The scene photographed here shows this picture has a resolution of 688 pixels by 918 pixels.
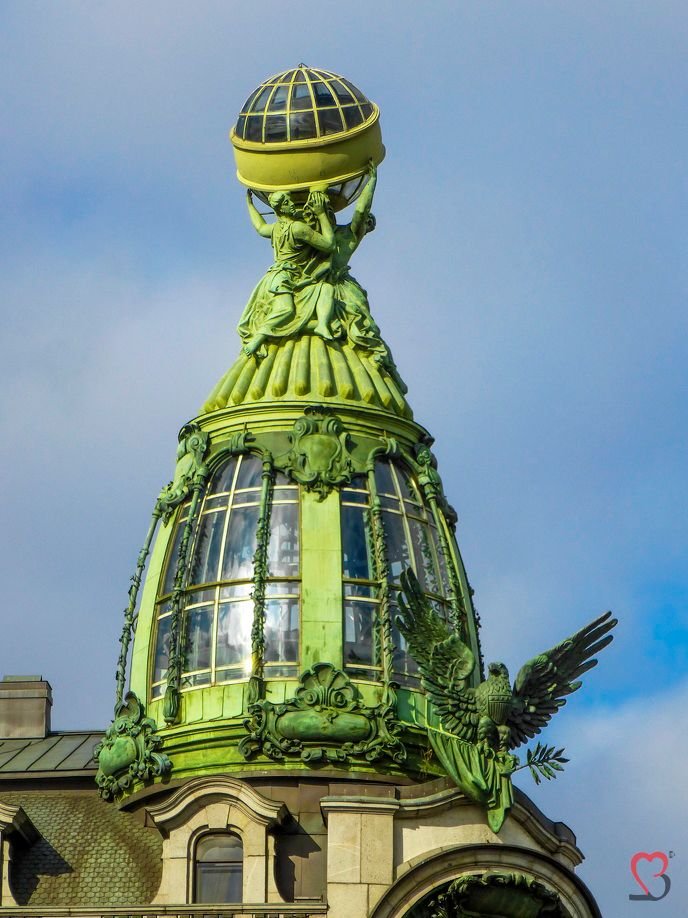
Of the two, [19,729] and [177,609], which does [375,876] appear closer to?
[177,609]

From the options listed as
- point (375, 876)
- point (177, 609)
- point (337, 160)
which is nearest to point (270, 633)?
point (177, 609)

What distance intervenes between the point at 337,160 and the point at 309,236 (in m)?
1.81

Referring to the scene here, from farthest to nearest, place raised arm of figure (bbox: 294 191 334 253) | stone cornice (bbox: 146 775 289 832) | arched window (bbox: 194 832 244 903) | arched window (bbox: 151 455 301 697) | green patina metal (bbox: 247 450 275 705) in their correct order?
raised arm of figure (bbox: 294 191 334 253) → arched window (bbox: 151 455 301 697) → green patina metal (bbox: 247 450 275 705) → arched window (bbox: 194 832 244 903) → stone cornice (bbox: 146 775 289 832)

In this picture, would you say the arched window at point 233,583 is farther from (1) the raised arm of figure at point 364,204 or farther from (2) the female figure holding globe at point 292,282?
(1) the raised arm of figure at point 364,204

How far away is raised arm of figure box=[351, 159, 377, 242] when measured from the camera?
70.3 meters

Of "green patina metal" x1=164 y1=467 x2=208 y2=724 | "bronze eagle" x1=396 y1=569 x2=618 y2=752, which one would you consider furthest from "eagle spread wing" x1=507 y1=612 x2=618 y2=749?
"green patina metal" x1=164 y1=467 x2=208 y2=724

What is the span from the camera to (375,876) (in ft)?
197

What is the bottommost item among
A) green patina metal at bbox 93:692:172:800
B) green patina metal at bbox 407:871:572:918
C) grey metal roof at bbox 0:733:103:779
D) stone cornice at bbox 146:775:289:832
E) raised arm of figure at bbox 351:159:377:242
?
green patina metal at bbox 407:871:572:918

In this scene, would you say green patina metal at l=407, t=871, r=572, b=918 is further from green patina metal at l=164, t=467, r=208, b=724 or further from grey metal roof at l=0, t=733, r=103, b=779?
grey metal roof at l=0, t=733, r=103, b=779

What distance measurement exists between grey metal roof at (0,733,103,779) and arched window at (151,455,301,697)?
2.93 m

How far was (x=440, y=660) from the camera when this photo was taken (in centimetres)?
6288

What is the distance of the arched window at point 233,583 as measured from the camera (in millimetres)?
64438

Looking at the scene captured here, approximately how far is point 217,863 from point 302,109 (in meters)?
17.3

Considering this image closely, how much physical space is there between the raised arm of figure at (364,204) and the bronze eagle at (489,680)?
10121 mm
